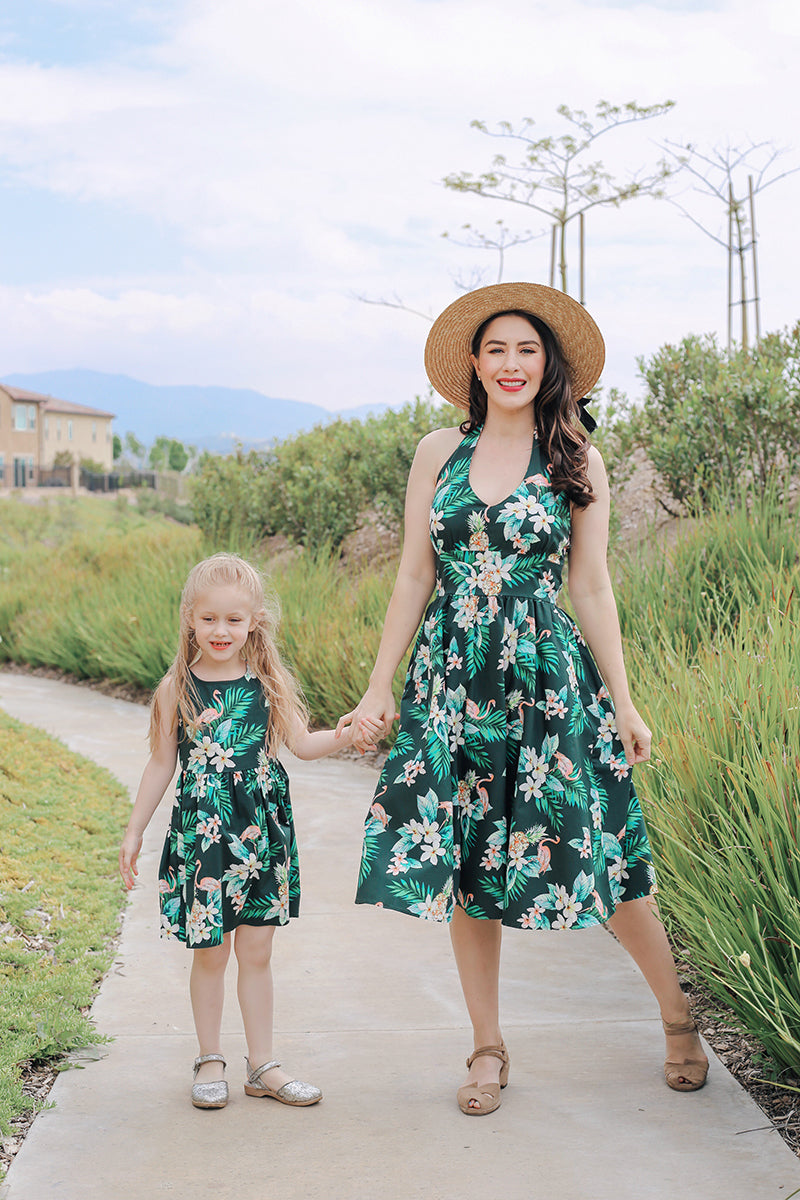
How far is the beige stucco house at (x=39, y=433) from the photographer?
66375 mm

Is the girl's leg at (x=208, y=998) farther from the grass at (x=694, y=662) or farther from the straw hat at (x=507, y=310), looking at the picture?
the straw hat at (x=507, y=310)

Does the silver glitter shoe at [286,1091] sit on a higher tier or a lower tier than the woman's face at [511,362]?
lower

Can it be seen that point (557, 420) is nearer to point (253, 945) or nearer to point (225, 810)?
point (225, 810)

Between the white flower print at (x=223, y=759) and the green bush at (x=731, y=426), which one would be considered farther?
the green bush at (x=731, y=426)

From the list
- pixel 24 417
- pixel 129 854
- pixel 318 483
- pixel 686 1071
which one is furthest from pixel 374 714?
pixel 24 417

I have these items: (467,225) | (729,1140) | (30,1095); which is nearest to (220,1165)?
(30,1095)

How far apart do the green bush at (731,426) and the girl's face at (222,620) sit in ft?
16.5

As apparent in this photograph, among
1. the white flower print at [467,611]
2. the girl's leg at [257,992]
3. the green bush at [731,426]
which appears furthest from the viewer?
the green bush at [731,426]

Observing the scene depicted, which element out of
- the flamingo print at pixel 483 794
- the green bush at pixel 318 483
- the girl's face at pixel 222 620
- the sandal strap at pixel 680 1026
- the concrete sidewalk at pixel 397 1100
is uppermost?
the green bush at pixel 318 483

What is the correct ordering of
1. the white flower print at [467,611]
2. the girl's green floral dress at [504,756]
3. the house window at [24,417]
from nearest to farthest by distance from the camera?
the girl's green floral dress at [504,756], the white flower print at [467,611], the house window at [24,417]

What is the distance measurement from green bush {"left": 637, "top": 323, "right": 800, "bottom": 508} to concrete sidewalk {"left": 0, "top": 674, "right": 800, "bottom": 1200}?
4429 millimetres

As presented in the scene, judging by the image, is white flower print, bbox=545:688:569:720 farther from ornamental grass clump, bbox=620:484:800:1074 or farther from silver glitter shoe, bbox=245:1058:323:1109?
silver glitter shoe, bbox=245:1058:323:1109

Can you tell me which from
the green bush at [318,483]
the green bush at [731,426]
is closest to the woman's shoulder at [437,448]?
the green bush at [731,426]

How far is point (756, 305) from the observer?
46.7ft
